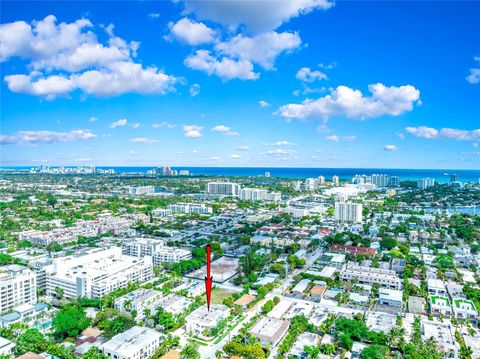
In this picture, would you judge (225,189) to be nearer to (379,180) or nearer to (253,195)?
(253,195)

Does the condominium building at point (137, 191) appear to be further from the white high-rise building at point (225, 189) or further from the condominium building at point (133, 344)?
the condominium building at point (133, 344)

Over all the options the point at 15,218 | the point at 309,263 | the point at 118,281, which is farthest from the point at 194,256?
the point at 15,218

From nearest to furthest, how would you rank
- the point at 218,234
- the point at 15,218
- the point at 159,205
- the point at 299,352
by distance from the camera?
the point at 299,352 → the point at 218,234 → the point at 15,218 → the point at 159,205

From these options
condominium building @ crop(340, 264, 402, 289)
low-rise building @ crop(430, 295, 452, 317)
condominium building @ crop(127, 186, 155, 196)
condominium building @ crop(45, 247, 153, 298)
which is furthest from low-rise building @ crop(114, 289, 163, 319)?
condominium building @ crop(127, 186, 155, 196)

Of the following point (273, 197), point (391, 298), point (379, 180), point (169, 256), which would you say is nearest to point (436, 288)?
point (391, 298)

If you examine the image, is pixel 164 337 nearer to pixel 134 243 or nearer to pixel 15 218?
pixel 134 243

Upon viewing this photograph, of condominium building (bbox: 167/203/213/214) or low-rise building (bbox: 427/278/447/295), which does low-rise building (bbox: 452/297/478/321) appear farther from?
condominium building (bbox: 167/203/213/214)
